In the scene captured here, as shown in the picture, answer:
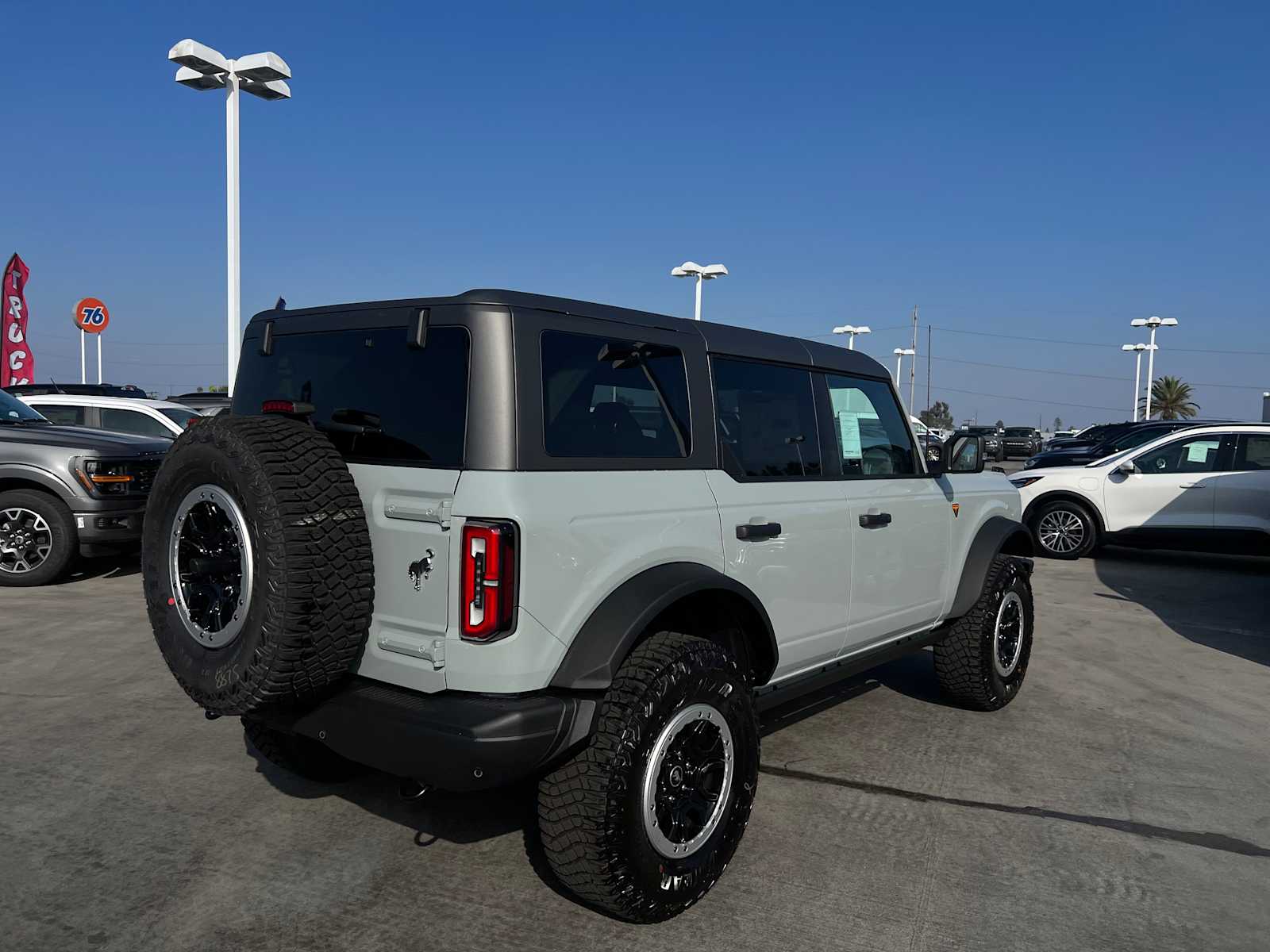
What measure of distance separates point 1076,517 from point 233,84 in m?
13.3

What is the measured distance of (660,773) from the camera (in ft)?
10.0

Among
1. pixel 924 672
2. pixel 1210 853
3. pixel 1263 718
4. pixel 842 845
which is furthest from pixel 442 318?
pixel 1263 718

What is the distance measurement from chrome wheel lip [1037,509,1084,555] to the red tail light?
11.1 meters

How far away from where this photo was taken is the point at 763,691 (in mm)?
3828

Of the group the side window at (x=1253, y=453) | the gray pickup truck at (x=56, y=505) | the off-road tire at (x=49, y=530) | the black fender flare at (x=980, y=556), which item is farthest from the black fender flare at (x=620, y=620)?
the side window at (x=1253, y=453)

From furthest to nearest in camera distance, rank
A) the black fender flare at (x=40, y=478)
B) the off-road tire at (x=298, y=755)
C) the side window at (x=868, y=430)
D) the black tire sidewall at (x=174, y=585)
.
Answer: the black fender flare at (x=40, y=478)
the side window at (x=868, y=430)
the off-road tire at (x=298, y=755)
the black tire sidewall at (x=174, y=585)

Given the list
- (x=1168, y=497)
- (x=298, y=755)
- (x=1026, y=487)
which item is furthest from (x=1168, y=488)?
(x=298, y=755)

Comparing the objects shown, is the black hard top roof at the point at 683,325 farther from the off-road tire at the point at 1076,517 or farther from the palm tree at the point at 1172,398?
the palm tree at the point at 1172,398

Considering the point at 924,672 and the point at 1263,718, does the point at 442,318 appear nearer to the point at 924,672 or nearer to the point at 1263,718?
the point at 924,672

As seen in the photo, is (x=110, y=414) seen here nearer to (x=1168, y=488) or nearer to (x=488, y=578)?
(x=488, y=578)

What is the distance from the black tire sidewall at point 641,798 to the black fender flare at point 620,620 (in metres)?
0.21

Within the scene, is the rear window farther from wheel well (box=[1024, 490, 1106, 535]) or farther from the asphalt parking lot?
wheel well (box=[1024, 490, 1106, 535])

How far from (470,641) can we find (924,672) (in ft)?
14.5

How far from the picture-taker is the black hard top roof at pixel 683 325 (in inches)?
118
